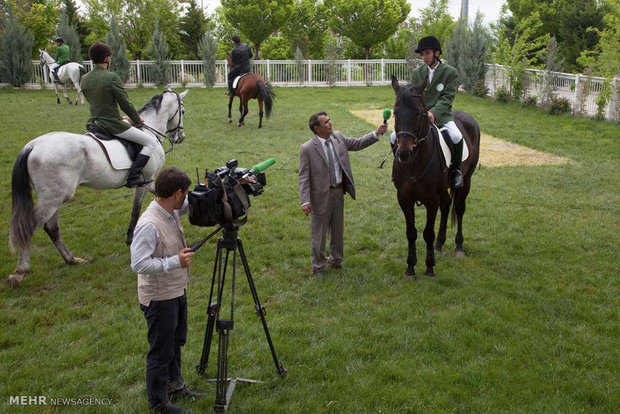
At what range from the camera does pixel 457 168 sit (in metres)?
6.80

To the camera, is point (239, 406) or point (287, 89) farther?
point (287, 89)

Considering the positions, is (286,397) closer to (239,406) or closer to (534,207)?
(239,406)

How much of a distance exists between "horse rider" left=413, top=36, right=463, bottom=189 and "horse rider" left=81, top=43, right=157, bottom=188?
357 cm

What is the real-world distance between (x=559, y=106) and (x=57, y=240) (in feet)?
54.3

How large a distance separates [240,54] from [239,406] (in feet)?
43.9

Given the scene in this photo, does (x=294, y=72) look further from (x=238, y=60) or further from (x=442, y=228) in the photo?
(x=442, y=228)

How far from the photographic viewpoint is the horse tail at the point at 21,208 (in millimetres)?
5801

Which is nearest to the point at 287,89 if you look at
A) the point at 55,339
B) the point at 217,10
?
the point at 55,339

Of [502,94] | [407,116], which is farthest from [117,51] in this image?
[407,116]

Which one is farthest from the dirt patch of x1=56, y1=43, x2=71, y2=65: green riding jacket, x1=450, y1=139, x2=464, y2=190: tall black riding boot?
x1=56, y1=43, x2=71, y2=65: green riding jacket

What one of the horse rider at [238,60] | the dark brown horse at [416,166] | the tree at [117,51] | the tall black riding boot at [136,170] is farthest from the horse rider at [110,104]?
the tree at [117,51]

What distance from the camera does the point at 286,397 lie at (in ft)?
13.4

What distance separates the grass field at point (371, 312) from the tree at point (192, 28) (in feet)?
87.4

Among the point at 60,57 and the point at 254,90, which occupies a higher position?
the point at 60,57
